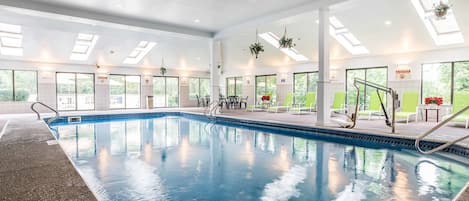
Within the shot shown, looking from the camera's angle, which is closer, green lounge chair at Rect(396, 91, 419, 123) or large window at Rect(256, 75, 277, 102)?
green lounge chair at Rect(396, 91, 419, 123)

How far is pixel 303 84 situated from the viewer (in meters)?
13.0

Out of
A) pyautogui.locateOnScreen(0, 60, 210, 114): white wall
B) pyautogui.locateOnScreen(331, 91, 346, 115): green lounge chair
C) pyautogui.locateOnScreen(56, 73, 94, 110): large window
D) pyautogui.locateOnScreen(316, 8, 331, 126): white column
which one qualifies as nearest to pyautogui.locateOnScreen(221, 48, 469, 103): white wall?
pyautogui.locateOnScreen(331, 91, 346, 115): green lounge chair

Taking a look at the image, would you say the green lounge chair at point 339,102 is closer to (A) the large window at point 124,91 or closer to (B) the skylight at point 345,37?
(B) the skylight at point 345,37

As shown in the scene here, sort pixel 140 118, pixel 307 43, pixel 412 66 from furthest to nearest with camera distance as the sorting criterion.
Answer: pixel 140 118 < pixel 307 43 < pixel 412 66

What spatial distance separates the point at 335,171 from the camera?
3.89m

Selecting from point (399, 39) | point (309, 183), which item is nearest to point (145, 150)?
point (309, 183)

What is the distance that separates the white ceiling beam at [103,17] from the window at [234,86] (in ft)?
A: 19.9

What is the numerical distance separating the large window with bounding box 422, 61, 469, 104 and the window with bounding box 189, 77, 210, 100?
1162 centimetres

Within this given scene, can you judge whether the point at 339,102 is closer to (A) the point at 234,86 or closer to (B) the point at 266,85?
(B) the point at 266,85

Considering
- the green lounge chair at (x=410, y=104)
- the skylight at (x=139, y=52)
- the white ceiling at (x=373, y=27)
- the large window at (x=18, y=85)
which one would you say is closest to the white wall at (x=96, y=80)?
the large window at (x=18, y=85)

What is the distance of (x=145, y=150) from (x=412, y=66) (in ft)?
29.1

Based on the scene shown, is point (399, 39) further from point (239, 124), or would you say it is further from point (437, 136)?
point (239, 124)

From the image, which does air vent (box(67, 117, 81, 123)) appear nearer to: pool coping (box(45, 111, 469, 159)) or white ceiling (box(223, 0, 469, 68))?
pool coping (box(45, 111, 469, 159))

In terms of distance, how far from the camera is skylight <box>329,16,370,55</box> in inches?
364
